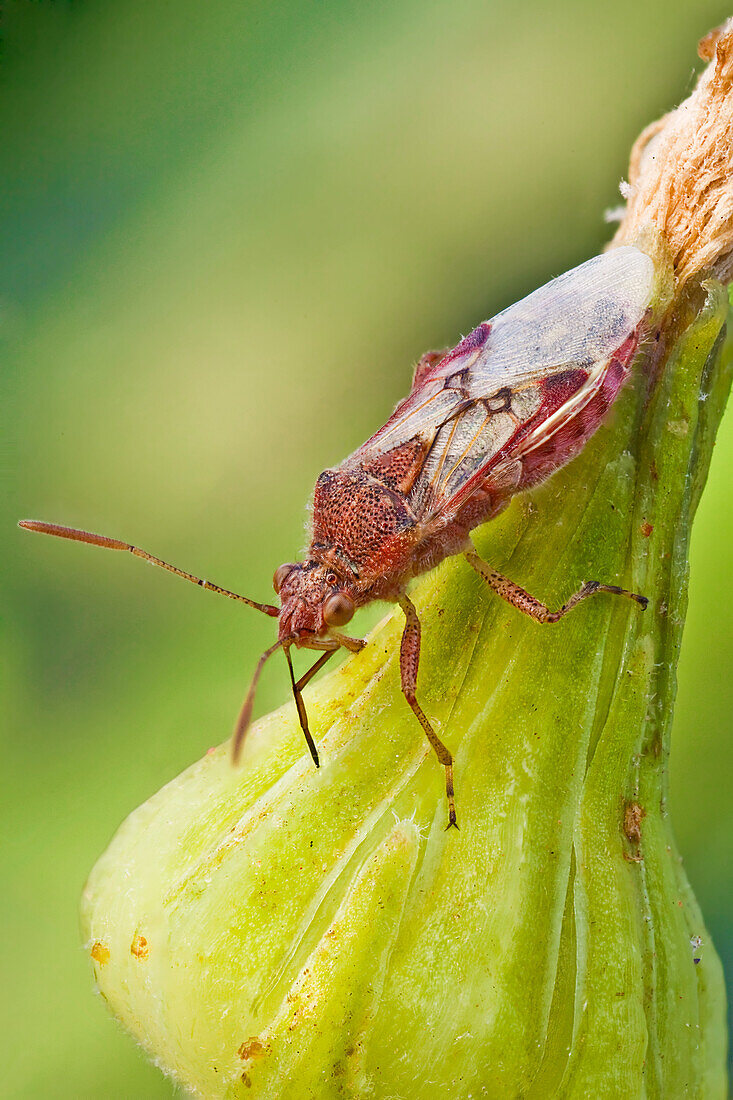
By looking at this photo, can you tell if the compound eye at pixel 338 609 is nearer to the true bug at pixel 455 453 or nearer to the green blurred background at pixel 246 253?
the true bug at pixel 455 453

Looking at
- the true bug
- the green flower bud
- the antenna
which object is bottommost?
the green flower bud

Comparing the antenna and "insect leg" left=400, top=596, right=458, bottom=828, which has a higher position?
the antenna

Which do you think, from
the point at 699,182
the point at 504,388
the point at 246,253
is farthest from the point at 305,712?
the point at 246,253

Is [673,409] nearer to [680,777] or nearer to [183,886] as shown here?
[680,777]

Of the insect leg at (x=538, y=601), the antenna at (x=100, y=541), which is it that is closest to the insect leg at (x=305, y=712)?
the antenna at (x=100, y=541)

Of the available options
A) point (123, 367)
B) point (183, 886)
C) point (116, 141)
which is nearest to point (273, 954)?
point (183, 886)

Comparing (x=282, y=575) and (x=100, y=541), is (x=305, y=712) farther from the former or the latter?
(x=100, y=541)

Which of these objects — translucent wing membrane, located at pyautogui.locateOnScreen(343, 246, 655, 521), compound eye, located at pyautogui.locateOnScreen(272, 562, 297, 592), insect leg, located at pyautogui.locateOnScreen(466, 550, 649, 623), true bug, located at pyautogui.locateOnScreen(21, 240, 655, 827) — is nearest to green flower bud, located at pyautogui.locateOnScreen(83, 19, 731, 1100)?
insect leg, located at pyautogui.locateOnScreen(466, 550, 649, 623)

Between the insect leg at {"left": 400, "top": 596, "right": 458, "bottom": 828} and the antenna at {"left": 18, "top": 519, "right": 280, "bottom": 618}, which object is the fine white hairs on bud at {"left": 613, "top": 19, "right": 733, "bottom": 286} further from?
the antenna at {"left": 18, "top": 519, "right": 280, "bottom": 618}
